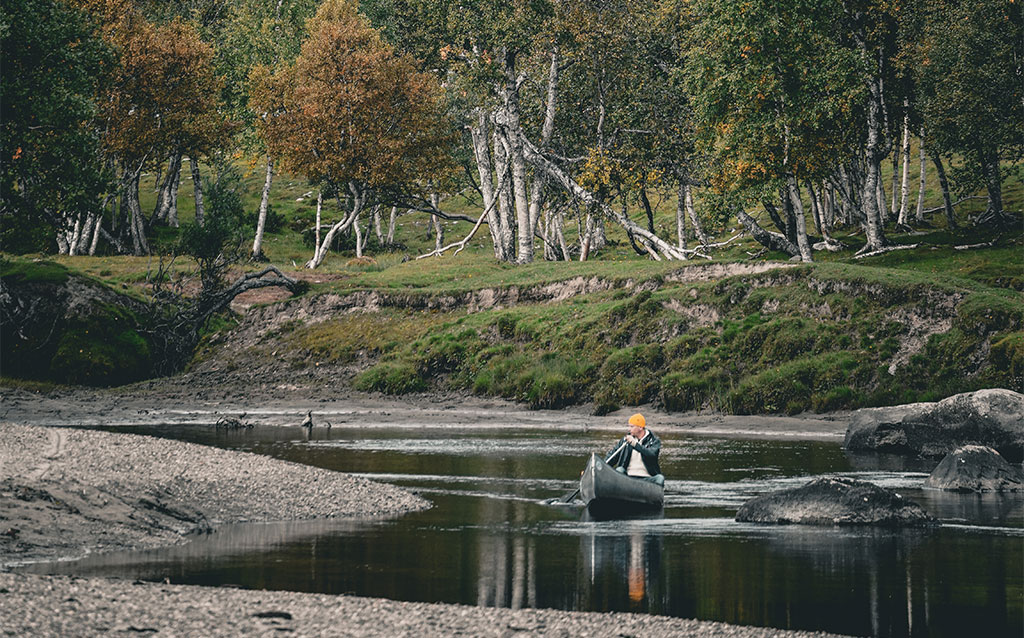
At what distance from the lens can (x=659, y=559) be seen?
20.4 meters

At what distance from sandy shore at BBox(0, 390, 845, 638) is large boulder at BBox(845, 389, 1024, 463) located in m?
3.60

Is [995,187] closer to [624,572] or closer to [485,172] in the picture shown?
[485,172]

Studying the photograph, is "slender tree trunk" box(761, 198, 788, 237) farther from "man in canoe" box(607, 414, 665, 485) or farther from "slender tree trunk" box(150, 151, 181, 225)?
"slender tree trunk" box(150, 151, 181, 225)

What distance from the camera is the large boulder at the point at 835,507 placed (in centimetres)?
2366

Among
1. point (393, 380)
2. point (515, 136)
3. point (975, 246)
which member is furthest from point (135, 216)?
point (975, 246)

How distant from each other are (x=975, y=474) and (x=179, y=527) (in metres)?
19.4

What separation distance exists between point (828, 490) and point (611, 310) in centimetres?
2920

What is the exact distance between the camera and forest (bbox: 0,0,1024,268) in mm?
59875

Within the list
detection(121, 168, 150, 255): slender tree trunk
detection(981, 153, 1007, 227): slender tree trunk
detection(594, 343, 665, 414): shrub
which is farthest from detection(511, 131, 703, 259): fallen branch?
detection(121, 168, 150, 255): slender tree trunk

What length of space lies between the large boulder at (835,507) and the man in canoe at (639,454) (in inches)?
95.5

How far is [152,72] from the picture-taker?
72.8 metres

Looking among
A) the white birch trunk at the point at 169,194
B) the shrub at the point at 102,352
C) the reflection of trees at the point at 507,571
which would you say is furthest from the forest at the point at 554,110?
the reflection of trees at the point at 507,571

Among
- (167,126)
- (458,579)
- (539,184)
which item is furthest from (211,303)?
(458,579)

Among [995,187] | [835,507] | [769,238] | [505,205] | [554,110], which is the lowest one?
[835,507]
